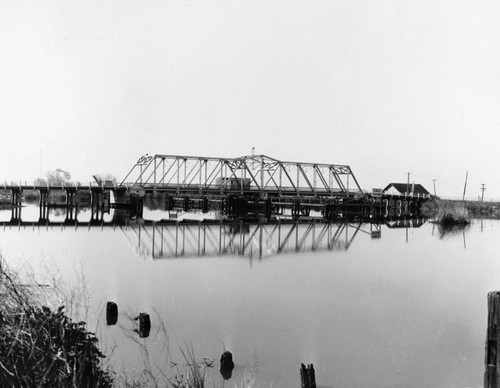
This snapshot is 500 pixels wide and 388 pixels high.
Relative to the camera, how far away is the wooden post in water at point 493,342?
4.73m

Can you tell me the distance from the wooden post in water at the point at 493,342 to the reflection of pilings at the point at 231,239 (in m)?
23.9

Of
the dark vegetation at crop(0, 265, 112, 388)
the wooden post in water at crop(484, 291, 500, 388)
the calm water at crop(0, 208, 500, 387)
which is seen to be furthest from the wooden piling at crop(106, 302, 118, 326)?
the wooden post in water at crop(484, 291, 500, 388)

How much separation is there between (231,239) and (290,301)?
66.7 feet

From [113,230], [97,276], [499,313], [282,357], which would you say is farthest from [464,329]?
[113,230]

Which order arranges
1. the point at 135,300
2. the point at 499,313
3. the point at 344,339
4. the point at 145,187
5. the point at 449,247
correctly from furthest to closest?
the point at 145,187 → the point at 449,247 → the point at 135,300 → the point at 344,339 → the point at 499,313

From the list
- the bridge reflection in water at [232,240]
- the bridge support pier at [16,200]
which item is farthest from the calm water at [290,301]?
the bridge support pier at [16,200]

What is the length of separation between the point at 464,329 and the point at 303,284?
25.9 ft

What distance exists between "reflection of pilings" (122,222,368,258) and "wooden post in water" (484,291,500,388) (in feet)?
78.3

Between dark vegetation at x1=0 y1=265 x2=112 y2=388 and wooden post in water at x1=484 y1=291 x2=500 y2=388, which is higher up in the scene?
wooden post in water at x1=484 y1=291 x2=500 y2=388

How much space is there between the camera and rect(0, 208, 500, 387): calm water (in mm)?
10773

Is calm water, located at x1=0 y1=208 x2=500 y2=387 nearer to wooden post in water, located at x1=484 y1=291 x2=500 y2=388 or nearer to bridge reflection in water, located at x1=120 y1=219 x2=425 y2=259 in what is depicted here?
bridge reflection in water, located at x1=120 y1=219 x2=425 y2=259

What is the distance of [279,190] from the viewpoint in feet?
224

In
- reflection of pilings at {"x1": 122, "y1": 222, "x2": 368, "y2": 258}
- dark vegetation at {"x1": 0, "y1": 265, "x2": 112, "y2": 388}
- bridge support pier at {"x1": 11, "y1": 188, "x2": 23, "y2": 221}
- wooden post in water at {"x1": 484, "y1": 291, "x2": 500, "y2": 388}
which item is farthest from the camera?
bridge support pier at {"x1": 11, "y1": 188, "x2": 23, "y2": 221}

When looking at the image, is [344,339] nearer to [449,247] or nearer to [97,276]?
[97,276]
